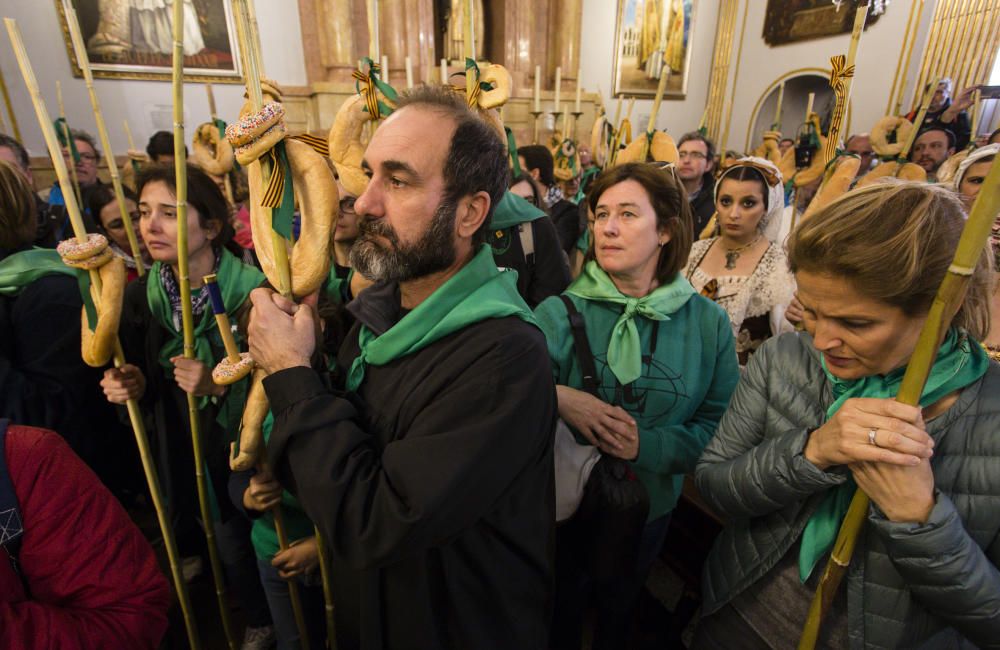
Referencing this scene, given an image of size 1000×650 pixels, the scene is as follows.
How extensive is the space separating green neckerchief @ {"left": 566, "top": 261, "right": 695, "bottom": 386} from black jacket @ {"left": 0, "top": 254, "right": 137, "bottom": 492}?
180 cm

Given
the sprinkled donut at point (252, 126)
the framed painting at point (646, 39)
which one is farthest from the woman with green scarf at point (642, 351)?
the framed painting at point (646, 39)

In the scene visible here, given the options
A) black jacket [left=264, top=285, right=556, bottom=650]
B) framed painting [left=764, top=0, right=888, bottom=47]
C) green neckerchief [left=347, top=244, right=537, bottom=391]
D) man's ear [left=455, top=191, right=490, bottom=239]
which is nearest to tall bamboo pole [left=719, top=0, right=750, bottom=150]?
framed painting [left=764, top=0, right=888, bottom=47]

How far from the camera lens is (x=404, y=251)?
104cm

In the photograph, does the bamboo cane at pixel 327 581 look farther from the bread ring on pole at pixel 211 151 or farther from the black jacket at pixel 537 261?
the bread ring on pole at pixel 211 151

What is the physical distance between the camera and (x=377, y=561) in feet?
2.83

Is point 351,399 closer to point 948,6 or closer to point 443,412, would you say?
point 443,412

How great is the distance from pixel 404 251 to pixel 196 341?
3.72 ft

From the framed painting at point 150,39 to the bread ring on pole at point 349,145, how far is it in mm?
6715

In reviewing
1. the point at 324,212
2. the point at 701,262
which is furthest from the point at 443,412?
the point at 701,262

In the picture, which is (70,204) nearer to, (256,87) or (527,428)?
(256,87)

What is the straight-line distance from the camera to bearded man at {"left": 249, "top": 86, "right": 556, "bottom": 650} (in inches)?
33.9

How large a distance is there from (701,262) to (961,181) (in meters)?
1.18

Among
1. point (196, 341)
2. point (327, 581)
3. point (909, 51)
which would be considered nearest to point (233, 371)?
point (327, 581)

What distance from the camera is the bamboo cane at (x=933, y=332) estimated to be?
64 cm
